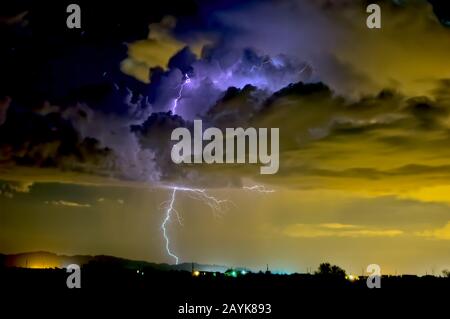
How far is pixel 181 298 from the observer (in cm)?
2584
